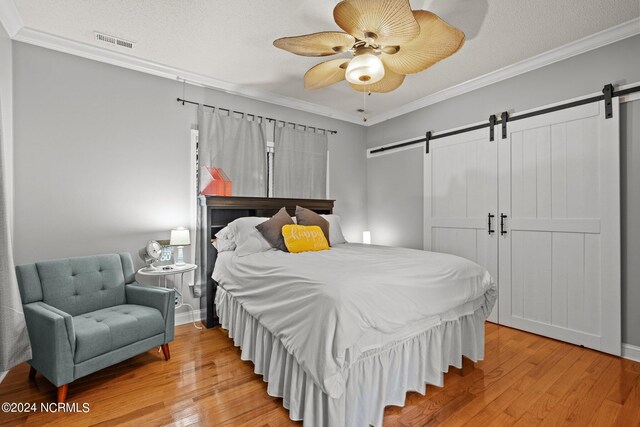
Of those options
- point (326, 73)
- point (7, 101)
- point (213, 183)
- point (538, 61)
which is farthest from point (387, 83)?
point (7, 101)

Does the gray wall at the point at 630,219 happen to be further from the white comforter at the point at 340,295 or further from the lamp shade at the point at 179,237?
the lamp shade at the point at 179,237

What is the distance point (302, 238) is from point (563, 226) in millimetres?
2489

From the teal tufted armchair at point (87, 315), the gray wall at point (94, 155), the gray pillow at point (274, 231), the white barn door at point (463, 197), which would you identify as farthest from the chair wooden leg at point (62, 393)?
the white barn door at point (463, 197)

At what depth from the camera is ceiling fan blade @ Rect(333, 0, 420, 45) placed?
167 cm

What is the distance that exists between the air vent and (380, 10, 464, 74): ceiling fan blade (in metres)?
2.32

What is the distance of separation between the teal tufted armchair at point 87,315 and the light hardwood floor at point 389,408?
0.63 feet

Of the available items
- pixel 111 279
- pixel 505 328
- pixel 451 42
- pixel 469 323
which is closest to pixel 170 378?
pixel 111 279

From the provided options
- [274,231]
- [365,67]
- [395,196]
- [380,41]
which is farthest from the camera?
[395,196]

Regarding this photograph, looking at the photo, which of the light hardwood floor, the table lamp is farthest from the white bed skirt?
the table lamp

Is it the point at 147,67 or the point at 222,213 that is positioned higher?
the point at 147,67

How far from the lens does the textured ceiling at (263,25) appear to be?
7.59 ft

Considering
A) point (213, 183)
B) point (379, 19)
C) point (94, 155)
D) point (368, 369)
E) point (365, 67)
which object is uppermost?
point (379, 19)

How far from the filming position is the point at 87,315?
2.32 metres
